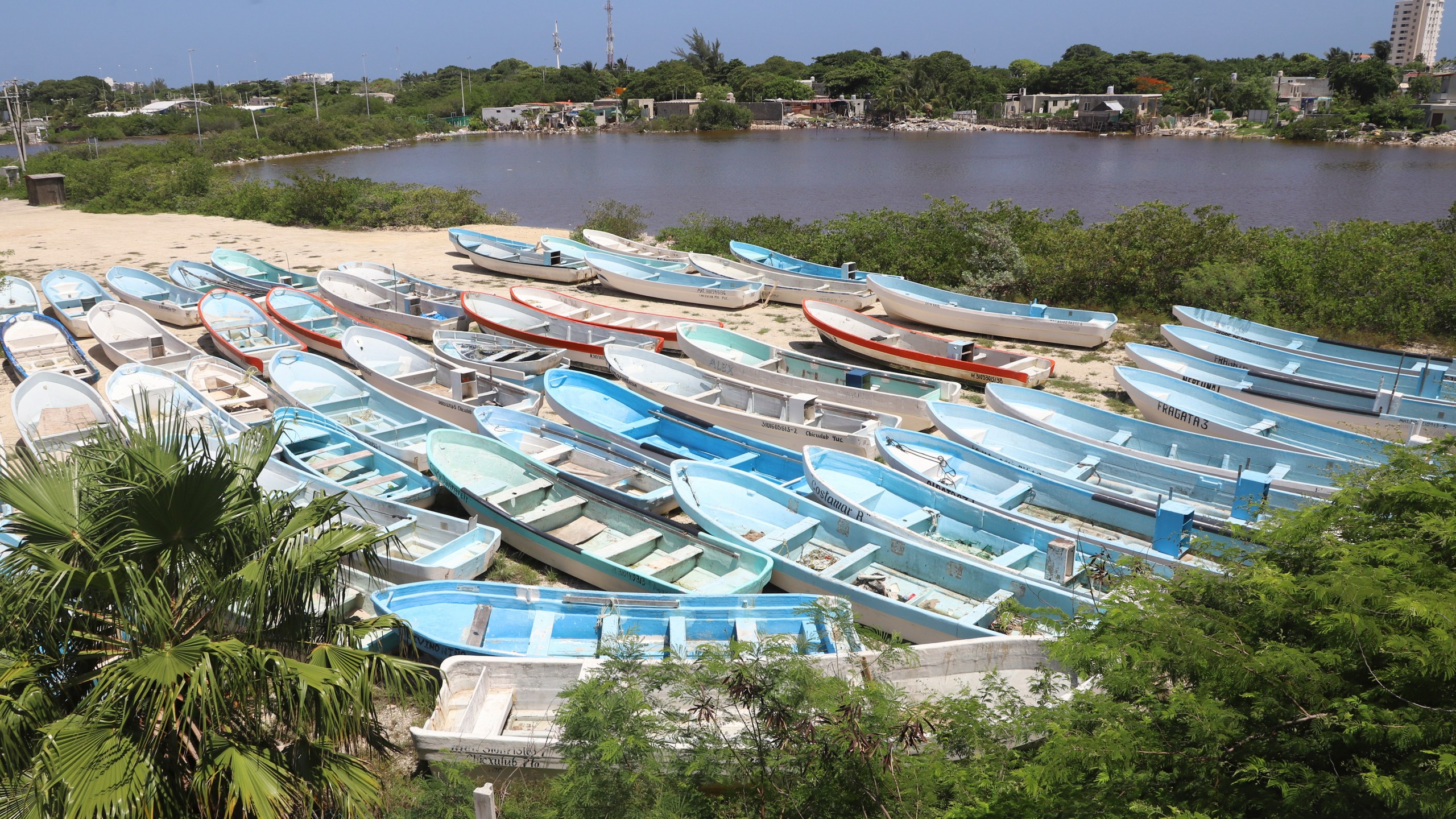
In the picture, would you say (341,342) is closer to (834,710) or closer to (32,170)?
(834,710)

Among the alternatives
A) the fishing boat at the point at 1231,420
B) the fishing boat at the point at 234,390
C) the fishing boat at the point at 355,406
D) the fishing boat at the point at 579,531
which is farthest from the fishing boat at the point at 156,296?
the fishing boat at the point at 1231,420

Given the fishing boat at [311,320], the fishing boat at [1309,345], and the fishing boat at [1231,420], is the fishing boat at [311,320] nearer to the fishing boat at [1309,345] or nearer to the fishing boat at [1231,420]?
the fishing boat at [1231,420]

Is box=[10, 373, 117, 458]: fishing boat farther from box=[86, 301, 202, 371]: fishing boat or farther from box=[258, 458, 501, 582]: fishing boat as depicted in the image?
box=[258, 458, 501, 582]: fishing boat

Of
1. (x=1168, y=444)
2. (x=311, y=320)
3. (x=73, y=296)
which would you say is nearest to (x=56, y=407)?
(x=311, y=320)

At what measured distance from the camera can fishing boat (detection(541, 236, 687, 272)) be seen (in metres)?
21.6

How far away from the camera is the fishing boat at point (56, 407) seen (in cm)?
1109

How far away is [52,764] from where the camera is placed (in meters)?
3.56

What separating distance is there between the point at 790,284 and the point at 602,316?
194 inches

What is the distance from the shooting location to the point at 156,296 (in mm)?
18859

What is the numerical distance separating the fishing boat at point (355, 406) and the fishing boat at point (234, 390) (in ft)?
0.75

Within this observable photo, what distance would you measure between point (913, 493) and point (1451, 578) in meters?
5.45

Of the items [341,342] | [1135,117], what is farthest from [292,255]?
[1135,117]

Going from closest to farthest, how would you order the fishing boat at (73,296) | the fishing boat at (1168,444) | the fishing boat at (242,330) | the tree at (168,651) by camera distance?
the tree at (168,651) → the fishing boat at (1168,444) → the fishing boat at (242,330) → the fishing boat at (73,296)

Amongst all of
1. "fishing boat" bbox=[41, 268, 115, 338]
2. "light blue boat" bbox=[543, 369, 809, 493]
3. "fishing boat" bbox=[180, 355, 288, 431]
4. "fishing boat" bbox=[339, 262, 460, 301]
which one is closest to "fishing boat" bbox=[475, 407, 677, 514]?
"light blue boat" bbox=[543, 369, 809, 493]
